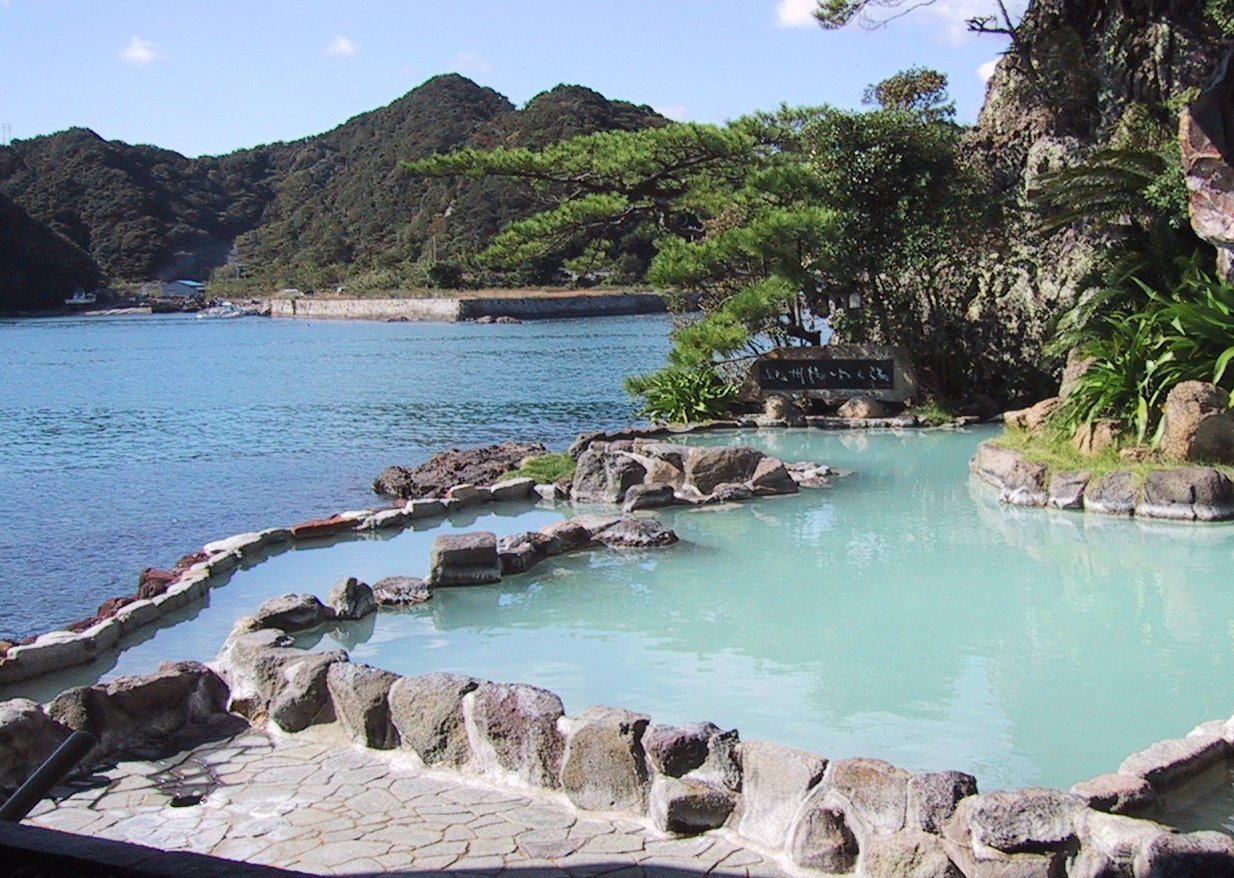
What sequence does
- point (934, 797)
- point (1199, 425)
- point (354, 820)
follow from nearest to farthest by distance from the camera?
point (934, 797)
point (354, 820)
point (1199, 425)

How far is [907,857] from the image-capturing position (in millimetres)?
4578

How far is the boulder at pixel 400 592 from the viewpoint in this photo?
9.02 metres

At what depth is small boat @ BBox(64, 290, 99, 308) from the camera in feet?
326

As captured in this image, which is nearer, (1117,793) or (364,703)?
(1117,793)

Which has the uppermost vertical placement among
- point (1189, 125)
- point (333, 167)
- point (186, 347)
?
point (333, 167)

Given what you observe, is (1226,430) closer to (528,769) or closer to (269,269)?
(528,769)

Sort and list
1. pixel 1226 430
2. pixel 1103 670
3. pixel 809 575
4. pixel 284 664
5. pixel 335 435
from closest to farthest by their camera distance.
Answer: pixel 284 664, pixel 1103 670, pixel 809 575, pixel 1226 430, pixel 335 435

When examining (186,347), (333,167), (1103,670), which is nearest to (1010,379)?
(1103,670)

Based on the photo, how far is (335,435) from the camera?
74.7ft

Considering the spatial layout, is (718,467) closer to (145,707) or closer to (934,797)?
(145,707)

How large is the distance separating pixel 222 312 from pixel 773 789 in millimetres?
97155

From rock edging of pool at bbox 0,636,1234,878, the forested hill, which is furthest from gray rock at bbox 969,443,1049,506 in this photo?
the forested hill

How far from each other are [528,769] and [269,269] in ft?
361

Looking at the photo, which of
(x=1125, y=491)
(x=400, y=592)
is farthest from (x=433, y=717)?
(x=1125, y=491)
